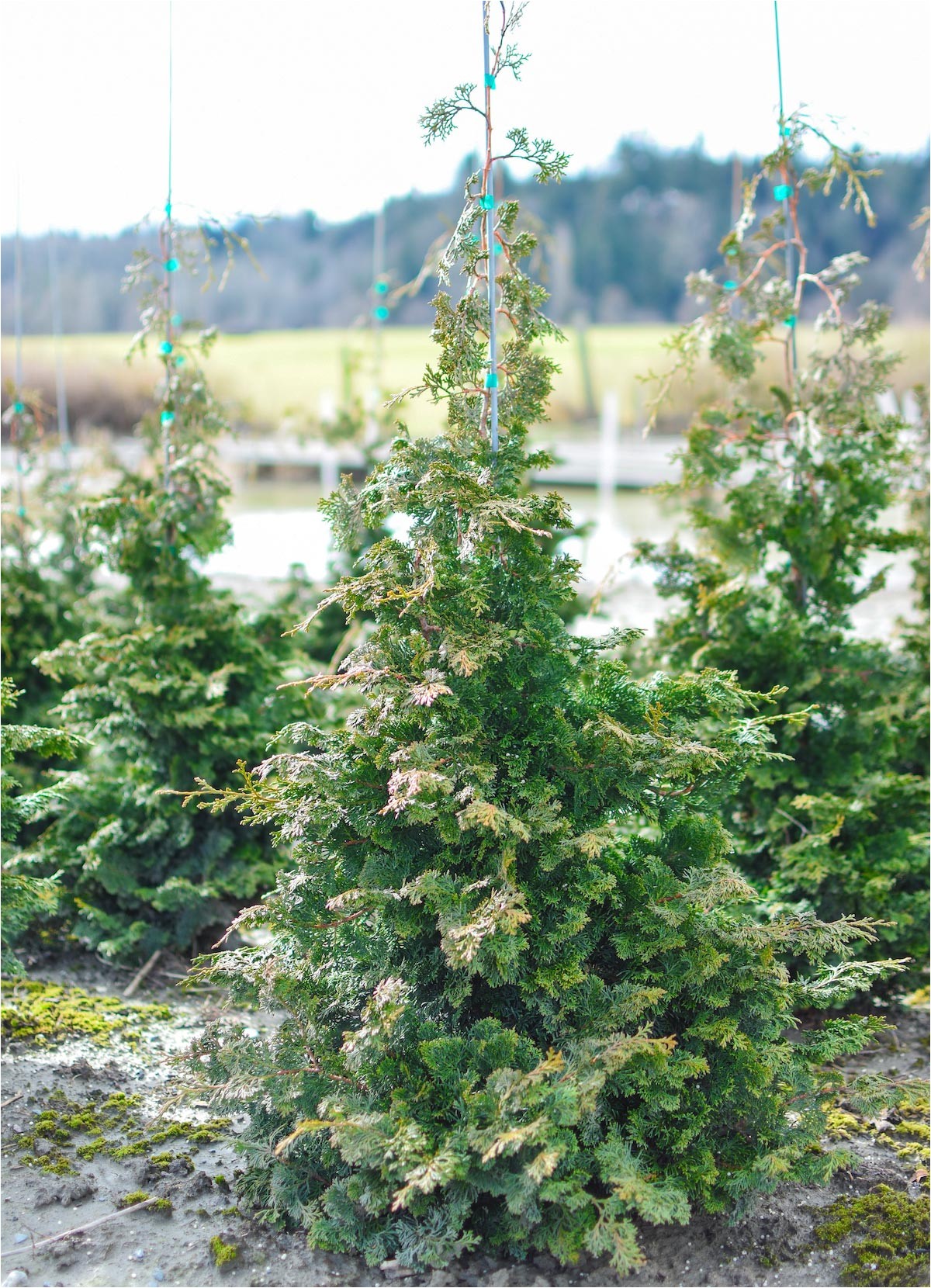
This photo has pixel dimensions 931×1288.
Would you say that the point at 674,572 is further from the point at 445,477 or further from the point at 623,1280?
the point at 623,1280

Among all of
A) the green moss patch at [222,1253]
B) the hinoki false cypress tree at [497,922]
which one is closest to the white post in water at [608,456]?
the hinoki false cypress tree at [497,922]

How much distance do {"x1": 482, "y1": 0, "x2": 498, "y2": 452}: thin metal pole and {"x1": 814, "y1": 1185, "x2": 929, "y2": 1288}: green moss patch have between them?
1839 millimetres

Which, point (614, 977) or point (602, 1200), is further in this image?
point (614, 977)

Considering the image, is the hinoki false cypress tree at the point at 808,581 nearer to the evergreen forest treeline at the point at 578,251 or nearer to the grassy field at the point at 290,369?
the grassy field at the point at 290,369

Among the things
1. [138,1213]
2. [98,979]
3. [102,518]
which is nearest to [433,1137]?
[138,1213]

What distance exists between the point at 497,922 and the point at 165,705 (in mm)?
2013

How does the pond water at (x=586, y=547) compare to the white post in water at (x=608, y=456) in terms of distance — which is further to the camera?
the white post in water at (x=608, y=456)

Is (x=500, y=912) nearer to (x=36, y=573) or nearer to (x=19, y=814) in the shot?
(x=19, y=814)

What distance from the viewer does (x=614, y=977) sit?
7.79ft

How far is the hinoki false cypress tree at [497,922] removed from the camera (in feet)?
6.82

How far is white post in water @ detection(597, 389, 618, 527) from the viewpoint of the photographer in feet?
36.5

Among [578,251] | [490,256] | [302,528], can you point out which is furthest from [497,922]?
[578,251]

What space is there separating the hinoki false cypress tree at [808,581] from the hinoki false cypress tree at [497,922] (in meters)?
1.05

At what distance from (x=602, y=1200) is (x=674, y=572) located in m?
2.21
